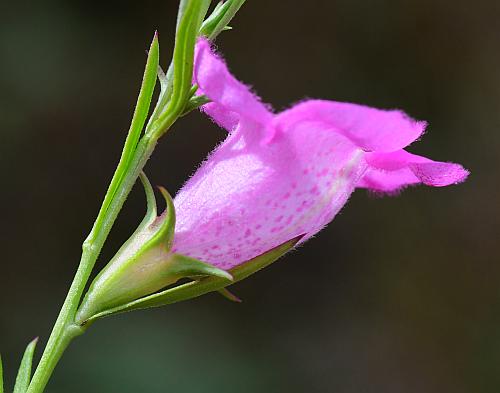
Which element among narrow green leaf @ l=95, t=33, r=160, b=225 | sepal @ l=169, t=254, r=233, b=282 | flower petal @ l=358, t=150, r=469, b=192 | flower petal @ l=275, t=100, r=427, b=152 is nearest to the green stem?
narrow green leaf @ l=95, t=33, r=160, b=225

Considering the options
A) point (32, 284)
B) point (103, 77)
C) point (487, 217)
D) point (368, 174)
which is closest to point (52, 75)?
point (103, 77)

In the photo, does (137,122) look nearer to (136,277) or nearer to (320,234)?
(136,277)

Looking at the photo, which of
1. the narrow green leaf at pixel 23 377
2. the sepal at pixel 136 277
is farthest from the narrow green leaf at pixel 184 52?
the narrow green leaf at pixel 23 377

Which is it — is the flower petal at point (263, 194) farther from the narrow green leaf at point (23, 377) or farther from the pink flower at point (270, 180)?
the narrow green leaf at point (23, 377)

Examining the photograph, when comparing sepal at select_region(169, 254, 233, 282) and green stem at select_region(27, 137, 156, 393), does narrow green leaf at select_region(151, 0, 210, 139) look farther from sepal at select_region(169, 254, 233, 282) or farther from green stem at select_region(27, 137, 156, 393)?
sepal at select_region(169, 254, 233, 282)

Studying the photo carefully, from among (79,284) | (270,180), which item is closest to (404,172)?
(270,180)
